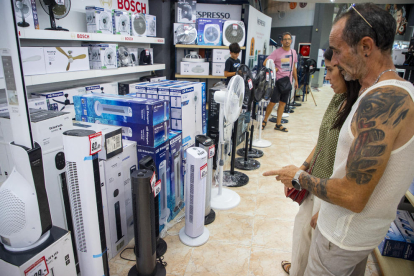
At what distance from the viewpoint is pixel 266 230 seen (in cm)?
252

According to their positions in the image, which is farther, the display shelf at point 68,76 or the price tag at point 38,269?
the display shelf at point 68,76

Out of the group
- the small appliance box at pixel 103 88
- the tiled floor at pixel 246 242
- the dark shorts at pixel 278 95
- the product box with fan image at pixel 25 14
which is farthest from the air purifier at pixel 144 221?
the dark shorts at pixel 278 95

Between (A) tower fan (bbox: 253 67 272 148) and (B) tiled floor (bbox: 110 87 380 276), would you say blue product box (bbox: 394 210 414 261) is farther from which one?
(A) tower fan (bbox: 253 67 272 148)

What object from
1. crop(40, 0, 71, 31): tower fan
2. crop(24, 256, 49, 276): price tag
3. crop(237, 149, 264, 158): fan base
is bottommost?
crop(237, 149, 264, 158): fan base

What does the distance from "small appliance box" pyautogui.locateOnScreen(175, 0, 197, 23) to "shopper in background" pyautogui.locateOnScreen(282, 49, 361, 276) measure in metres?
4.10

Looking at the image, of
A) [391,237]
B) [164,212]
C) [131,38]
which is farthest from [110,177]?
[131,38]

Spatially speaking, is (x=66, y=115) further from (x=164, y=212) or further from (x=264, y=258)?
(x=264, y=258)

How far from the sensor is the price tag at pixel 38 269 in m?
1.25

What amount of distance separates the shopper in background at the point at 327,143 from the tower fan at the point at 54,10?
270 centimetres

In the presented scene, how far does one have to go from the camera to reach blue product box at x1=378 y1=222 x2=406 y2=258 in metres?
2.02

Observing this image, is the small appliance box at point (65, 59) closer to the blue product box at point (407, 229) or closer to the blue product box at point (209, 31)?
the blue product box at point (209, 31)

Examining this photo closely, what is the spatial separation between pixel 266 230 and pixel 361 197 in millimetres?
1686

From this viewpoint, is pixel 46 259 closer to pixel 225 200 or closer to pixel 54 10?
pixel 225 200

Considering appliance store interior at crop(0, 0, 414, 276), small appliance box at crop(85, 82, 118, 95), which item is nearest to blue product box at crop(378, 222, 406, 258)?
appliance store interior at crop(0, 0, 414, 276)
